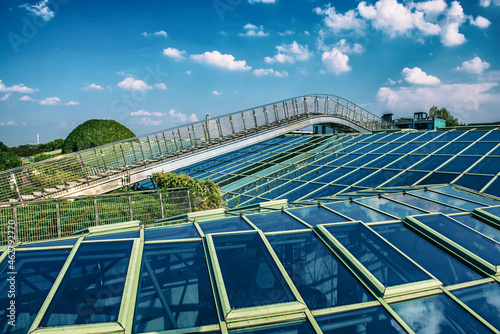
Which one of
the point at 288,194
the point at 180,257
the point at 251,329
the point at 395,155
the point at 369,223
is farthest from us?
the point at 395,155

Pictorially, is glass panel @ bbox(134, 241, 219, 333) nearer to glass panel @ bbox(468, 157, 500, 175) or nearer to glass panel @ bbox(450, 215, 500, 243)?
glass panel @ bbox(450, 215, 500, 243)

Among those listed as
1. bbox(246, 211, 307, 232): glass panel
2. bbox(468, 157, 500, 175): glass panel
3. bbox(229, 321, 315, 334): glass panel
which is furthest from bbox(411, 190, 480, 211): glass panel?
bbox(229, 321, 315, 334): glass panel

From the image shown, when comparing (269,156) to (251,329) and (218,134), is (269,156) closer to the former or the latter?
(218,134)

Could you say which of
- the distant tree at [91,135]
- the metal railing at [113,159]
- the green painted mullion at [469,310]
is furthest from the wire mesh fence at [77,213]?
the distant tree at [91,135]

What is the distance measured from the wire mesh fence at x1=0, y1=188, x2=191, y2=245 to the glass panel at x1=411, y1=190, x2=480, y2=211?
10.0 metres

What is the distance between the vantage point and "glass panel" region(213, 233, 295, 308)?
3.83 m

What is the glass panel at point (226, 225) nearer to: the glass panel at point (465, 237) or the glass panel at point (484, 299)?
the glass panel at point (484, 299)

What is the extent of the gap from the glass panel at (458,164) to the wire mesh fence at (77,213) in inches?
489

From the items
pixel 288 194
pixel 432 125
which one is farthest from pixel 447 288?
pixel 432 125

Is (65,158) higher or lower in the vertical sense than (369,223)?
higher

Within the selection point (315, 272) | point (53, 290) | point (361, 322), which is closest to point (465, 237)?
point (315, 272)

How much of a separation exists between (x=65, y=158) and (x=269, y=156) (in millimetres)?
13613

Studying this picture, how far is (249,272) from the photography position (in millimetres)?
4348

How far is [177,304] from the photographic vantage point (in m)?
3.94
